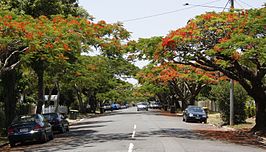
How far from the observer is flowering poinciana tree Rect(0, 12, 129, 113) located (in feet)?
64.6

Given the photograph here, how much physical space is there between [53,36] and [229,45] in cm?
840

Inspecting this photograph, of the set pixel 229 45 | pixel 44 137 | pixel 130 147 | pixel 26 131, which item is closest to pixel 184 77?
pixel 229 45

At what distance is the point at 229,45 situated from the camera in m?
21.3

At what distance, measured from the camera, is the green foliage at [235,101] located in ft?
106

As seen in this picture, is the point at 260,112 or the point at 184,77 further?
the point at 184,77

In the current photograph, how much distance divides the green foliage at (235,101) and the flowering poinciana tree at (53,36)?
10793 mm

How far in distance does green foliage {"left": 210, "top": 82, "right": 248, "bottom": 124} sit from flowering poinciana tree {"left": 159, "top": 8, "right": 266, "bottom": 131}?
5.25 metres

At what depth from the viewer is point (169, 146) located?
1670 cm

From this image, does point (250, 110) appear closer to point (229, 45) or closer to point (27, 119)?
point (229, 45)

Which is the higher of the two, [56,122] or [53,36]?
[53,36]

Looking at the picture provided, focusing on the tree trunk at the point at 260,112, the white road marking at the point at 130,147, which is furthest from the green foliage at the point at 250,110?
the white road marking at the point at 130,147

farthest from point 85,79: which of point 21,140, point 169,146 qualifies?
point 169,146

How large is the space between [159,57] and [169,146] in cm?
892

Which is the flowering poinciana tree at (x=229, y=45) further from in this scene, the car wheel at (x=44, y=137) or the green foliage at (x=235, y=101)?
the car wheel at (x=44, y=137)
